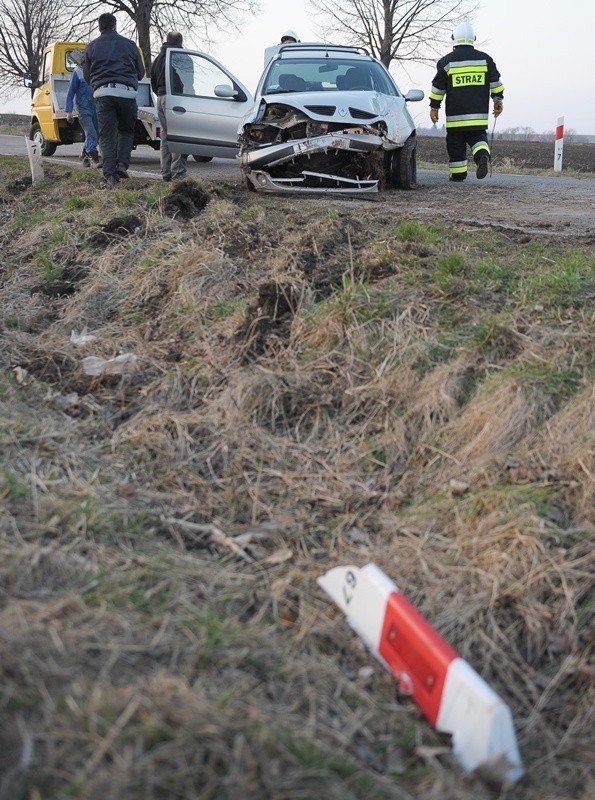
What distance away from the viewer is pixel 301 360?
443cm

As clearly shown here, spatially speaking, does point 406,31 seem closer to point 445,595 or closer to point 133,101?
point 133,101

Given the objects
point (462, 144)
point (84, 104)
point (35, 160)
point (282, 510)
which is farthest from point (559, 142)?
point (282, 510)

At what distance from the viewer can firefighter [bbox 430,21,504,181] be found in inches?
396

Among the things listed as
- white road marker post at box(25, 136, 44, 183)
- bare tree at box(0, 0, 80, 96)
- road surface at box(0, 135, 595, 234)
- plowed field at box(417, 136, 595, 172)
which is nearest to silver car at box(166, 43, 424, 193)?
road surface at box(0, 135, 595, 234)

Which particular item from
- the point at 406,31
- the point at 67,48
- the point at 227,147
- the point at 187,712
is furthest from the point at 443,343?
the point at 406,31

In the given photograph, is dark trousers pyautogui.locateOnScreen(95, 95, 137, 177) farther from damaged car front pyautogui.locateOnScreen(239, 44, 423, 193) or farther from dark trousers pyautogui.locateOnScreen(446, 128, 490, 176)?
dark trousers pyautogui.locateOnScreen(446, 128, 490, 176)

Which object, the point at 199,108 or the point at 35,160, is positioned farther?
the point at 199,108

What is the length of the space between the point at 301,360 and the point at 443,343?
2.56 feet

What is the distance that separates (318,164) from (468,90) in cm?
287

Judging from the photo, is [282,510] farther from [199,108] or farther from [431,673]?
[199,108]

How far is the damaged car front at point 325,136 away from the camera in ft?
26.8

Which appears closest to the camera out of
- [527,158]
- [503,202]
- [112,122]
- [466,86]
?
[503,202]

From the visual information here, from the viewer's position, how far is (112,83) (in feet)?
28.1

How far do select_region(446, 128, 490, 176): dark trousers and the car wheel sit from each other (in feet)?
4.83
